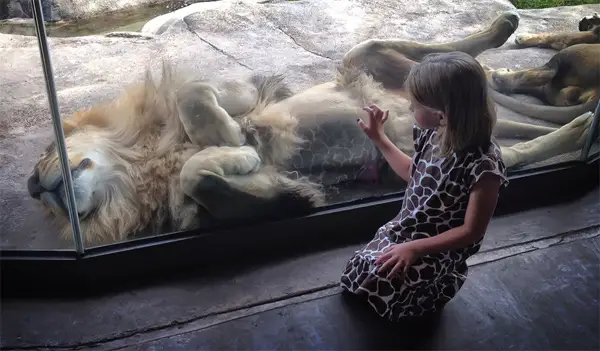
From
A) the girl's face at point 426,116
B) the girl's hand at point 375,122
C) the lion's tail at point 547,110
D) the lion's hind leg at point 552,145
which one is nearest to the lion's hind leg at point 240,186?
the girl's hand at point 375,122

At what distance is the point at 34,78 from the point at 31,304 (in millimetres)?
775

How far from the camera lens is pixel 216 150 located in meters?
2.14

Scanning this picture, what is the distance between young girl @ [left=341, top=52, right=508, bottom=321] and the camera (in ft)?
5.33

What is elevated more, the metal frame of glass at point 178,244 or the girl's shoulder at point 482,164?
the girl's shoulder at point 482,164

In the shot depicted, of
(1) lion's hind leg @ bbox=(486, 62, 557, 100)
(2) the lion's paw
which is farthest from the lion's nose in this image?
(2) the lion's paw

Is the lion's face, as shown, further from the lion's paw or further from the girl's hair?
the lion's paw

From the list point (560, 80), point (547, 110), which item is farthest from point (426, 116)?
point (560, 80)

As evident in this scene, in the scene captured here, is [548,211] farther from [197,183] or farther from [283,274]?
[197,183]

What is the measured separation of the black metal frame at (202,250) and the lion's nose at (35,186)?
20 centimetres

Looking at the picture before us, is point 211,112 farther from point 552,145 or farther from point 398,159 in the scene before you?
point 552,145

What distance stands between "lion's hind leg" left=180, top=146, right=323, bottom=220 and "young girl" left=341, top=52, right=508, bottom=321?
0.36 meters

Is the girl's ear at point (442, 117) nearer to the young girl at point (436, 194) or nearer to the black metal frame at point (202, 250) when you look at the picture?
the young girl at point (436, 194)

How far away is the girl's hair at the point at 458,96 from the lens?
5.25 feet

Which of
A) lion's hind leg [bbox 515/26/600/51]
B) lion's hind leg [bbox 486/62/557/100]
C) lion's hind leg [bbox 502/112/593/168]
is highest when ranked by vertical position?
lion's hind leg [bbox 515/26/600/51]
